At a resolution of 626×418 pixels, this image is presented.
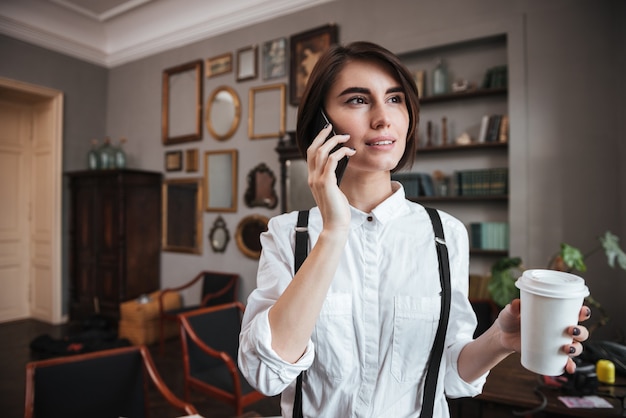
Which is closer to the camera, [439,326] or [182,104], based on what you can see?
[439,326]

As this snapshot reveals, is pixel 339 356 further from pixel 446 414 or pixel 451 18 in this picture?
pixel 451 18

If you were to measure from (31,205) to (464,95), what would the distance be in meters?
6.12

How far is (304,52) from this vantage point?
14.1ft

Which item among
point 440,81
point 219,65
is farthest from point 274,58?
point 440,81

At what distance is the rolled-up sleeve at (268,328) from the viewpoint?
0.74 metres

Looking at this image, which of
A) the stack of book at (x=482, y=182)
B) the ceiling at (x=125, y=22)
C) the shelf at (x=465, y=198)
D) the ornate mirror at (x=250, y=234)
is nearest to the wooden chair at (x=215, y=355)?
the ornate mirror at (x=250, y=234)

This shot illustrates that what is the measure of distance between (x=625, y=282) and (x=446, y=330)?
269 centimetres

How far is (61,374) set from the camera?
1722mm

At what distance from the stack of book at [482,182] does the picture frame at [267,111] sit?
196cm

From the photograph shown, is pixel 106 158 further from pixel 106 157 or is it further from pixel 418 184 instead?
pixel 418 184

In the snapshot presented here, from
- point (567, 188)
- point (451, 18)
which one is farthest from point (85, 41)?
point (567, 188)

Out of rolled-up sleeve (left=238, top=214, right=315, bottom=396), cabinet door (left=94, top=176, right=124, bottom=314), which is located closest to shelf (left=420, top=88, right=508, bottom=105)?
rolled-up sleeve (left=238, top=214, right=315, bottom=396)

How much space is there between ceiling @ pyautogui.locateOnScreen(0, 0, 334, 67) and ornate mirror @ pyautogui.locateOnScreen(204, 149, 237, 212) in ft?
5.14

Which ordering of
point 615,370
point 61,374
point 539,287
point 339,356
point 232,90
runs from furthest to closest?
1. point 232,90
2. point 615,370
3. point 61,374
4. point 339,356
5. point 539,287
